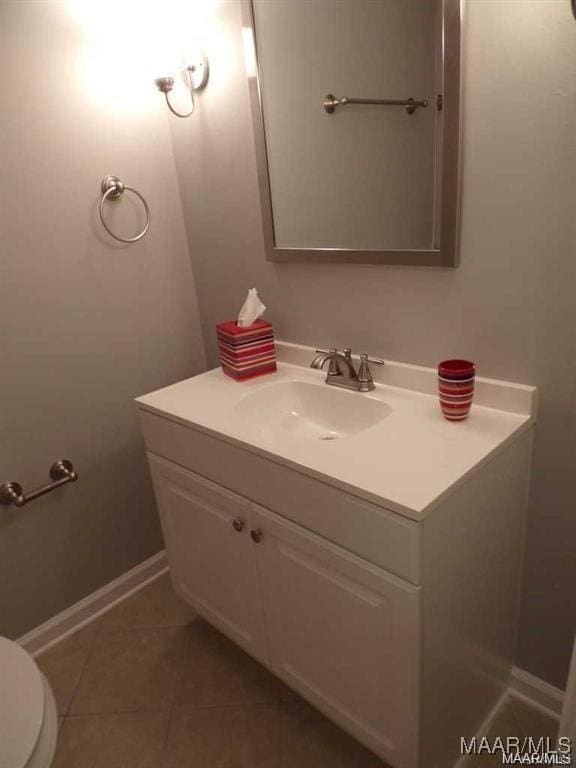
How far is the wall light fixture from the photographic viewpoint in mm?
1448

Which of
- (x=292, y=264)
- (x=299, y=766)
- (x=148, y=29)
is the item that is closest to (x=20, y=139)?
(x=148, y=29)

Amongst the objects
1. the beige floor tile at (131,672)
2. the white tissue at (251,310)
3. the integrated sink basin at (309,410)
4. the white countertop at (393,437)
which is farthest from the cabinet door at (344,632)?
the white tissue at (251,310)

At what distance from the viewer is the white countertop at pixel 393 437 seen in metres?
0.91

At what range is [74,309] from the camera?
5.14 feet

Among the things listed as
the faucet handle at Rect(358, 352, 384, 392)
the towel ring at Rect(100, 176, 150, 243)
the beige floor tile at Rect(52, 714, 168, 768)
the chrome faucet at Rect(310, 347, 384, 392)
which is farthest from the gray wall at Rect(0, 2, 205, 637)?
the faucet handle at Rect(358, 352, 384, 392)

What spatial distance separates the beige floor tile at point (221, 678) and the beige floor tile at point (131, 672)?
1.7 inches

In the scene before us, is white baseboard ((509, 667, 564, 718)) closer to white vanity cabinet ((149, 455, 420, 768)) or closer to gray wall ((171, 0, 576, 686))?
gray wall ((171, 0, 576, 686))

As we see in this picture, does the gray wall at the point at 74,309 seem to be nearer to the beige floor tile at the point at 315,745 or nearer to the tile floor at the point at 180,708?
the tile floor at the point at 180,708

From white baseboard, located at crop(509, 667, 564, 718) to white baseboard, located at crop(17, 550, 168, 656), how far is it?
126 centimetres

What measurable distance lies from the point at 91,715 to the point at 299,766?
24.5 inches

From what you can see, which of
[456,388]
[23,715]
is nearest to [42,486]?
[23,715]

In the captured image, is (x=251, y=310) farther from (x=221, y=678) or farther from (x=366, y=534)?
(x=221, y=678)

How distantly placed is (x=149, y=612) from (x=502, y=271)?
1.60 meters

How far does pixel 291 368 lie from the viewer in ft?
5.18
